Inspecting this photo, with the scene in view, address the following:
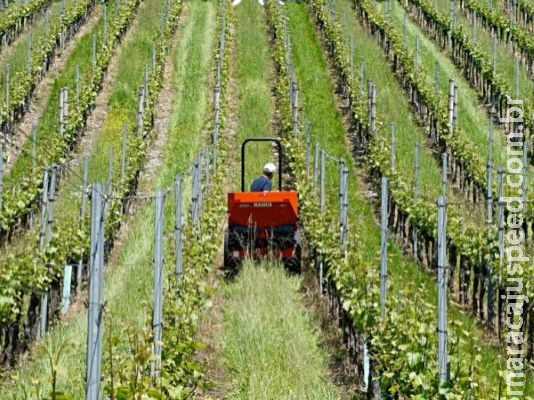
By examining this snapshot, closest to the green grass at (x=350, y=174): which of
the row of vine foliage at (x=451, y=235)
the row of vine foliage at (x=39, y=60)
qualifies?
the row of vine foliage at (x=451, y=235)

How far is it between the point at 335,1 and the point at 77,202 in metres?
20.3

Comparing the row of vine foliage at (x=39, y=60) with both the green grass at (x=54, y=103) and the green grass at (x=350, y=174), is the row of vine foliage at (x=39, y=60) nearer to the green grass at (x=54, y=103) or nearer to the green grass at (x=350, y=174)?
the green grass at (x=54, y=103)

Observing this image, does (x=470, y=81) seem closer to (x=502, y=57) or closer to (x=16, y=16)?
(x=502, y=57)

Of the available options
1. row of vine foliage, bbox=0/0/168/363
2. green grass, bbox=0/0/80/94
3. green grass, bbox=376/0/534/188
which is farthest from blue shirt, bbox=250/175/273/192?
green grass, bbox=0/0/80/94

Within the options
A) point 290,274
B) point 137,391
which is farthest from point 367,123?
point 137,391

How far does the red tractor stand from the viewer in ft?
40.6

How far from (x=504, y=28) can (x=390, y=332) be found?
2361 cm

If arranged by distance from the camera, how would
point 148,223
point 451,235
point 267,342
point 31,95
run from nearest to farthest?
point 267,342 < point 451,235 < point 148,223 < point 31,95

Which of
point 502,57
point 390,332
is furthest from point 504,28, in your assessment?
point 390,332

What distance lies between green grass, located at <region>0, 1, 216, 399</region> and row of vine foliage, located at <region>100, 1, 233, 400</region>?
305mm

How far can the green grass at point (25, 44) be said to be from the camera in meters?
25.0

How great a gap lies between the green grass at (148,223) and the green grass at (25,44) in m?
3.97

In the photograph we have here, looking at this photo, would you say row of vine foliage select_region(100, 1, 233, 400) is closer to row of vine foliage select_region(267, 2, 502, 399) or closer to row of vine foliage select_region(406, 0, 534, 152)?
row of vine foliage select_region(267, 2, 502, 399)

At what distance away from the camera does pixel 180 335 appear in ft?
25.9
